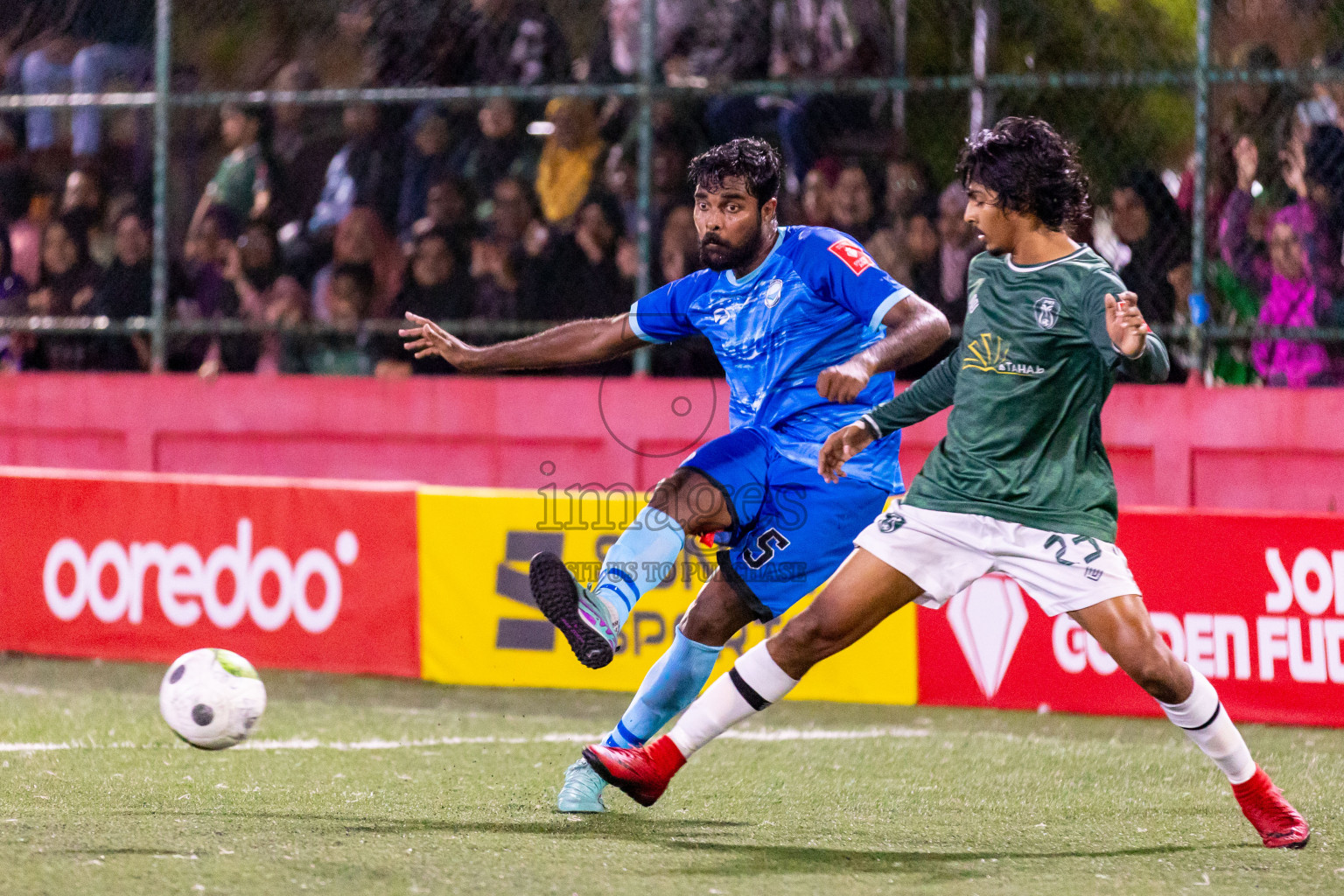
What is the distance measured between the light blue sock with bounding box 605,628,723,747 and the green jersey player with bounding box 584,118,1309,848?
0.55 metres

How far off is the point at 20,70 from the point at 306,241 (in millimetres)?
2452

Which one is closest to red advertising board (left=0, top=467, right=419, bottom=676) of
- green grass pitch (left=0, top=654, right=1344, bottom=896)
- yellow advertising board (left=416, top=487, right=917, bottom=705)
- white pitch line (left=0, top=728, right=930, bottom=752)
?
yellow advertising board (left=416, top=487, right=917, bottom=705)

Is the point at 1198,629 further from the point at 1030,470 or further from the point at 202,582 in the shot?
the point at 202,582

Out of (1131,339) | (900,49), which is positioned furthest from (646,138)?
(1131,339)

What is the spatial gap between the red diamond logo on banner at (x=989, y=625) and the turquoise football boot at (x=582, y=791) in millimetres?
2765

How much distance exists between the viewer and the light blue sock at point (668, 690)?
539 centimetres

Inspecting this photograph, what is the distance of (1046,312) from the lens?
4672 millimetres

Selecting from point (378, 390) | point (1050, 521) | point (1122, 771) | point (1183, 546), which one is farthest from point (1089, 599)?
point (378, 390)

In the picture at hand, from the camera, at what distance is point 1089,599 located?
4688mm

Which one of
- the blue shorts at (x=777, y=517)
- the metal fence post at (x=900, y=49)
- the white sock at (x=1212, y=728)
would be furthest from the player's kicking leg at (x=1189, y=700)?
the metal fence post at (x=900, y=49)

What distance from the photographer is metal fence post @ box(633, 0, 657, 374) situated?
950cm

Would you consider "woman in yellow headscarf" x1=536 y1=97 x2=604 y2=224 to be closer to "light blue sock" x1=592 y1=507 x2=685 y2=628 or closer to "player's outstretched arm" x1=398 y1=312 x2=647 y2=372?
"player's outstretched arm" x1=398 y1=312 x2=647 y2=372

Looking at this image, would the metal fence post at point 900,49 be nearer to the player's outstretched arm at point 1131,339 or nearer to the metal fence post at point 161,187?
the metal fence post at point 161,187

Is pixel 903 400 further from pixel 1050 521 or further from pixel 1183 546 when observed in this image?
pixel 1183 546
